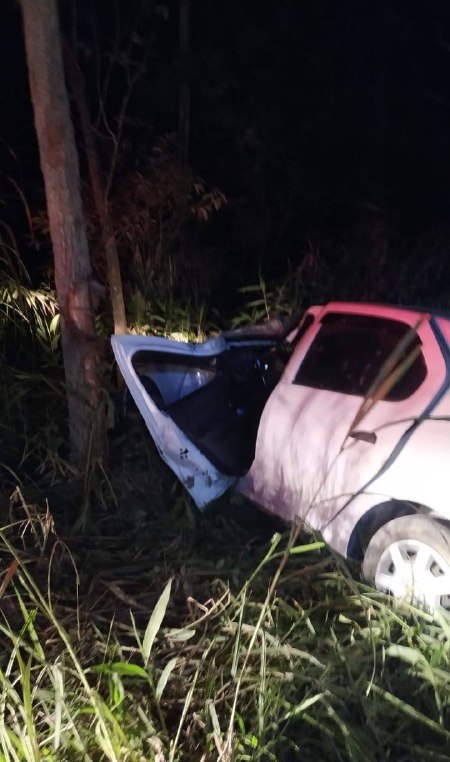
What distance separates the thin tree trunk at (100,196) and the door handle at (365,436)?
2.50m

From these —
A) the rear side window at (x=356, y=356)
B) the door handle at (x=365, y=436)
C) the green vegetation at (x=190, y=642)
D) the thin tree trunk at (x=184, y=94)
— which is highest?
the thin tree trunk at (x=184, y=94)

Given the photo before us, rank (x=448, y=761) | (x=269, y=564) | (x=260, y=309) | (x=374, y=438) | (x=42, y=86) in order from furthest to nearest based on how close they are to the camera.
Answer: (x=260, y=309)
(x=42, y=86)
(x=269, y=564)
(x=374, y=438)
(x=448, y=761)

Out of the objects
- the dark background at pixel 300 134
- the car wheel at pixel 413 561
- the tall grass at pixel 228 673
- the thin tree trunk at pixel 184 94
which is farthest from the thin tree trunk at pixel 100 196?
the car wheel at pixel 413 561

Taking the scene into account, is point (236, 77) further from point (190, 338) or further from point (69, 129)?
point (69, 129)

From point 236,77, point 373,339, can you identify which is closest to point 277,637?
point 373,339

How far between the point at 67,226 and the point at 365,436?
2121 mm

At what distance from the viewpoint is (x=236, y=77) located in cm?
729

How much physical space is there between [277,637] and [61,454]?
235cm

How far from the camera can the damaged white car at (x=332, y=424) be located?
2.97m

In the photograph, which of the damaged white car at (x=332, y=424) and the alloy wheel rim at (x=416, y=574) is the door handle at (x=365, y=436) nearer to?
the damaged white car at (x=332, y=424)

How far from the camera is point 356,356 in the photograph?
3.55m

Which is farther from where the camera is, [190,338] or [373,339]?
[190,338]

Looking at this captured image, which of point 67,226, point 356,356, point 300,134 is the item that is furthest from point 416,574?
point 300,134

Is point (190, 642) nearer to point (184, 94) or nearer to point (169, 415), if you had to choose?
point (169, 415)
